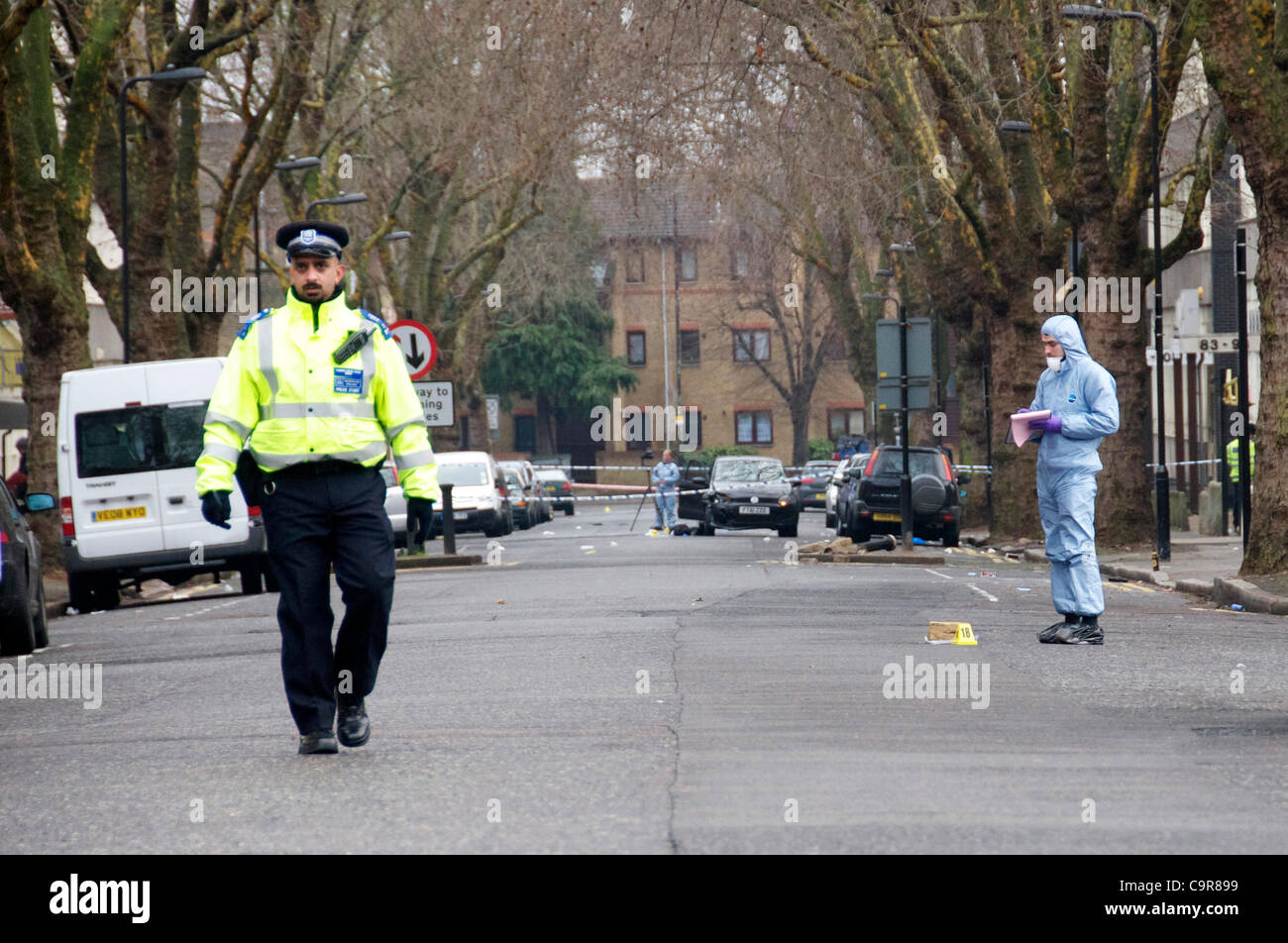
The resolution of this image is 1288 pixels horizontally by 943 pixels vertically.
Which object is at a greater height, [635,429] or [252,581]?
[635,429]

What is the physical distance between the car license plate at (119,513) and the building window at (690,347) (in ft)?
195

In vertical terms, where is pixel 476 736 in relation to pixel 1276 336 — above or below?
below

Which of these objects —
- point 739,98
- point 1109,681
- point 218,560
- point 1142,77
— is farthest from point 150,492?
point 1142,77

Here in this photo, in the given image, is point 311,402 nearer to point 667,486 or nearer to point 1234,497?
point 1234,497

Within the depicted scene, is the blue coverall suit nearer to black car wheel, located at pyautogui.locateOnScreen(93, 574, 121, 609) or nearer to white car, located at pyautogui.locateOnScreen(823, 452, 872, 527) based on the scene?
white car, located at pyautogui.locateOnScreen(823, 452, 872, 527)

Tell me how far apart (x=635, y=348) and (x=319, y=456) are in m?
71.8

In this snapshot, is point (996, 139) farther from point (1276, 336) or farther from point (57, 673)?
point (57, 673)

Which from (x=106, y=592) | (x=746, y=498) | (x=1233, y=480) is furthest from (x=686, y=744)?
(x=746, y=498)

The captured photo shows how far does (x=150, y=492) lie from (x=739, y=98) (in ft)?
34.4

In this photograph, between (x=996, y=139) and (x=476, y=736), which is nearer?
(x=476, y=736)

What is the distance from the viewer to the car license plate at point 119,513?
19.4 meters

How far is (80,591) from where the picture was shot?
1970cm

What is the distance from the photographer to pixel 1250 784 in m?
6.50

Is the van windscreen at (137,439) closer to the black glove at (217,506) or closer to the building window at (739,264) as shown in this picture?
the black glove at (217,506)
